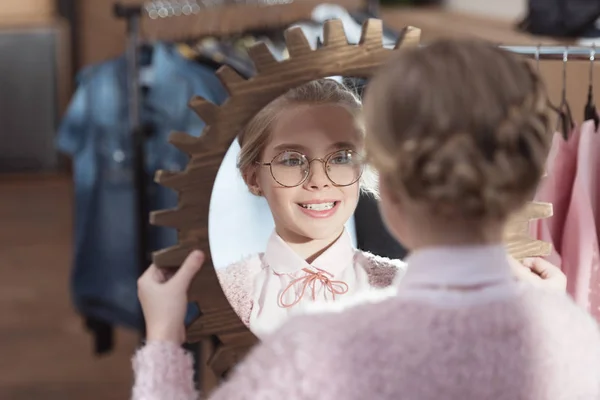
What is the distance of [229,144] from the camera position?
0.85 m

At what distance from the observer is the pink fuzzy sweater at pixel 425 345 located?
2.11ft

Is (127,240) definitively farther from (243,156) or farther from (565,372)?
(565,372)

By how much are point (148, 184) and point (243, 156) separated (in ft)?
3.61

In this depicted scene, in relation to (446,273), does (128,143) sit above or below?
below

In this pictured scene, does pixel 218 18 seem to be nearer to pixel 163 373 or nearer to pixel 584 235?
pixel 584 235

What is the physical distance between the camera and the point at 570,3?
188cm

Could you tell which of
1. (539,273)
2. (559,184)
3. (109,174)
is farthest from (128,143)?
(539,273)

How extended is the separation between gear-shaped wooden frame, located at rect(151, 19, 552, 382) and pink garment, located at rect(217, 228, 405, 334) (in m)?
0.02

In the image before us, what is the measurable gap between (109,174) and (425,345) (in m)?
1.59

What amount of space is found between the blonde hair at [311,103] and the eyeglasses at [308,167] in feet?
0.04

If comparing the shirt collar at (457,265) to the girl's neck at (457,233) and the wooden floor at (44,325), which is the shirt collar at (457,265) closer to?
the girl's neck at (457,233)

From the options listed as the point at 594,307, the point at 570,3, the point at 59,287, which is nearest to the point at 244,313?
the point at 594,307

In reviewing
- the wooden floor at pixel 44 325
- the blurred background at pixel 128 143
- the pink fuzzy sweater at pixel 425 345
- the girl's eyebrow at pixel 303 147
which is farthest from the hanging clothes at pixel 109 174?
the pink fuzzy sweater at pixel 425 345

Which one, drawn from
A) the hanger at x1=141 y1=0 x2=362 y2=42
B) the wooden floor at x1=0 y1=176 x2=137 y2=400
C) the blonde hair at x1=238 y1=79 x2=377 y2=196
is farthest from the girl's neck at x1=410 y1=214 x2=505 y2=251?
the wooden floor at x1=0 y1=176 x2=137 y2=400
